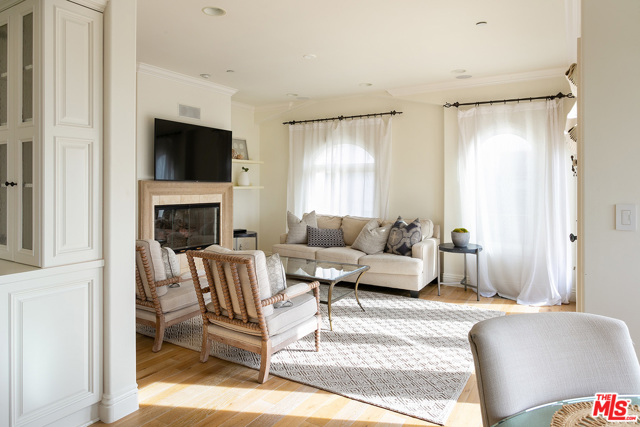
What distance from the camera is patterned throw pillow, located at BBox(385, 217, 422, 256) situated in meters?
5.20

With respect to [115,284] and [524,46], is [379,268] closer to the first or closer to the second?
[524,46]

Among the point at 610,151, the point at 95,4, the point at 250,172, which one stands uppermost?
the point at 95,4

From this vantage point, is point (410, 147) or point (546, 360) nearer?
point (546, 360)

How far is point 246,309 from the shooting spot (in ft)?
9.27

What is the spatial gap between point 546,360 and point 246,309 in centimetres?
198

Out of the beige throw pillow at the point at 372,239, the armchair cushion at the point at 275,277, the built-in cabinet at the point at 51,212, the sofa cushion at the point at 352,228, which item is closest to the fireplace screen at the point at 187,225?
the sofa cushion at the point at 352,228

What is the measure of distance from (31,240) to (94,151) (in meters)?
0.56

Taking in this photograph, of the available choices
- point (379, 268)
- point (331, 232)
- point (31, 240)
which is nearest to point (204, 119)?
point (331, 232)

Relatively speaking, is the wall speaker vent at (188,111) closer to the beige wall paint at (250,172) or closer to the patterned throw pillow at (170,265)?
the beige wall paint at (250,172)

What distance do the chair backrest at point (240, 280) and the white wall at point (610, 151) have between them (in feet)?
6.07

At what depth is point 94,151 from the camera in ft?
7.51

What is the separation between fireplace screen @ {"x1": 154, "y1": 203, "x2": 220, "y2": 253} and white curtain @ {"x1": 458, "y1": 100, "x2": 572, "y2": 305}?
140 inches

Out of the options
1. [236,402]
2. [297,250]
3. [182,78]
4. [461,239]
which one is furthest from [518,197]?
[182,78]

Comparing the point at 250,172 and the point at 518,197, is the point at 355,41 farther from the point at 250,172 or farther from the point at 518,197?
the point at 250,172
